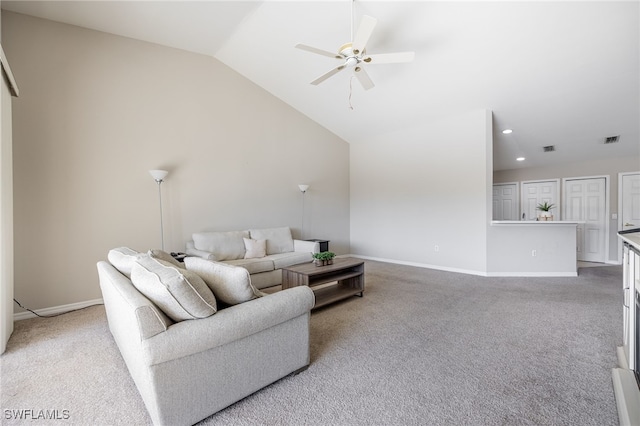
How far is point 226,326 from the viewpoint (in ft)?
5.16

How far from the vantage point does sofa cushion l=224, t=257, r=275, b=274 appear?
3.88 m

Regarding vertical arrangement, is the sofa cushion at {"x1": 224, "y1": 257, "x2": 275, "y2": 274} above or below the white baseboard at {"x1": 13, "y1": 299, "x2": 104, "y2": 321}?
above

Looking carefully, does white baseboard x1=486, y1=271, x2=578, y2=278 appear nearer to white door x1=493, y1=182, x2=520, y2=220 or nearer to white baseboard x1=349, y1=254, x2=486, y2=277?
white baseboard x1=349, y1=254, x2=486, y2=277

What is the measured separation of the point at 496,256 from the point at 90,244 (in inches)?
242

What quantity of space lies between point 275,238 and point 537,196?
6632mm

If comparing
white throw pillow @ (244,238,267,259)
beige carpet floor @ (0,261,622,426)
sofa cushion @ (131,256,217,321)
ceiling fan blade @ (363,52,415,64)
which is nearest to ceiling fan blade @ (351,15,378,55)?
ceiling fan blade @ (363,52,415,64)

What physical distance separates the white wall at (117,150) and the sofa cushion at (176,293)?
8.67 ft

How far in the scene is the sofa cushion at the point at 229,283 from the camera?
5.76 feet

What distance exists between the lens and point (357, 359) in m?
2.18

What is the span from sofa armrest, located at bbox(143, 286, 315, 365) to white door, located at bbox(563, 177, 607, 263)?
7156mm

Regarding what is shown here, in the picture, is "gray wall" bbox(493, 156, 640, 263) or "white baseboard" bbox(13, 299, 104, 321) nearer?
"white baseboard" bbox(13, 299, 104, 321)

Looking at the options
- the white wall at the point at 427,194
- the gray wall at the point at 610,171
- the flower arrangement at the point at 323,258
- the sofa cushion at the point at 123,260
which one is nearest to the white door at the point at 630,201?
the gray wall at the point at 610,171

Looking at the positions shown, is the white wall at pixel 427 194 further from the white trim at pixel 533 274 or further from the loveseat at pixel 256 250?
the loveseat at pixel 256 250

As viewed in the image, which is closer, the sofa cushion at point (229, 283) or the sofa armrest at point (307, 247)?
the sofa cushion at point (229, 283)
